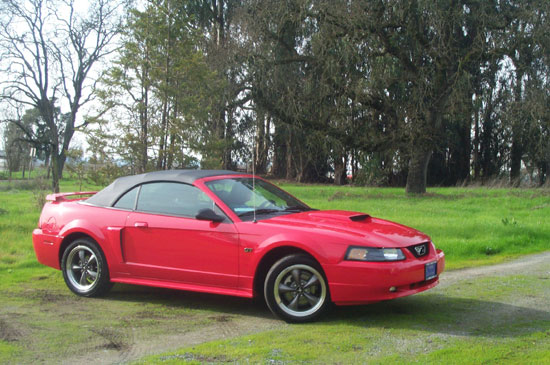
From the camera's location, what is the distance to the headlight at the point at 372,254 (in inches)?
209

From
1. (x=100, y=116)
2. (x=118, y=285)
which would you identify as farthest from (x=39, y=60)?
(x=118, y=285)

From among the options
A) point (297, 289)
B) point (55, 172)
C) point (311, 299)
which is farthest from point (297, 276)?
point (55, 172)

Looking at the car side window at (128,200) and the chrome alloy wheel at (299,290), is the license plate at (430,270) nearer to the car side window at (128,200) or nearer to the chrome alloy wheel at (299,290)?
the chrome alloy wheel at (299,290)

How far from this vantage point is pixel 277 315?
5609mm

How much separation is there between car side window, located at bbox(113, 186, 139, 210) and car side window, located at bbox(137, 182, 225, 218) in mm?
86

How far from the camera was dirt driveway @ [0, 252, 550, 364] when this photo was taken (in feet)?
15.8

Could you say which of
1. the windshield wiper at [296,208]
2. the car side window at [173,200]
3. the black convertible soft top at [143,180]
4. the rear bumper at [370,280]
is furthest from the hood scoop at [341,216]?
the black convertible soft top at [143,180]

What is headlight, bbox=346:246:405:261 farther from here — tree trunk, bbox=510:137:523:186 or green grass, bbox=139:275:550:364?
tree trunk, bbox=510:137:523:186

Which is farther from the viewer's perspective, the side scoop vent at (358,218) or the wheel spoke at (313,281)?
the side scoop vent at (358,218)

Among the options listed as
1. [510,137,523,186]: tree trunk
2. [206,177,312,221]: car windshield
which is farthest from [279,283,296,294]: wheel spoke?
[510,137,523,186]: tree trunk

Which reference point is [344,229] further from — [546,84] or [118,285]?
[546,84]

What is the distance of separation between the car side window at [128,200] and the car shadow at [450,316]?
8.89 feet

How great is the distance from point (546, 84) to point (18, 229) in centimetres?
1709

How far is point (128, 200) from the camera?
6.92 m
